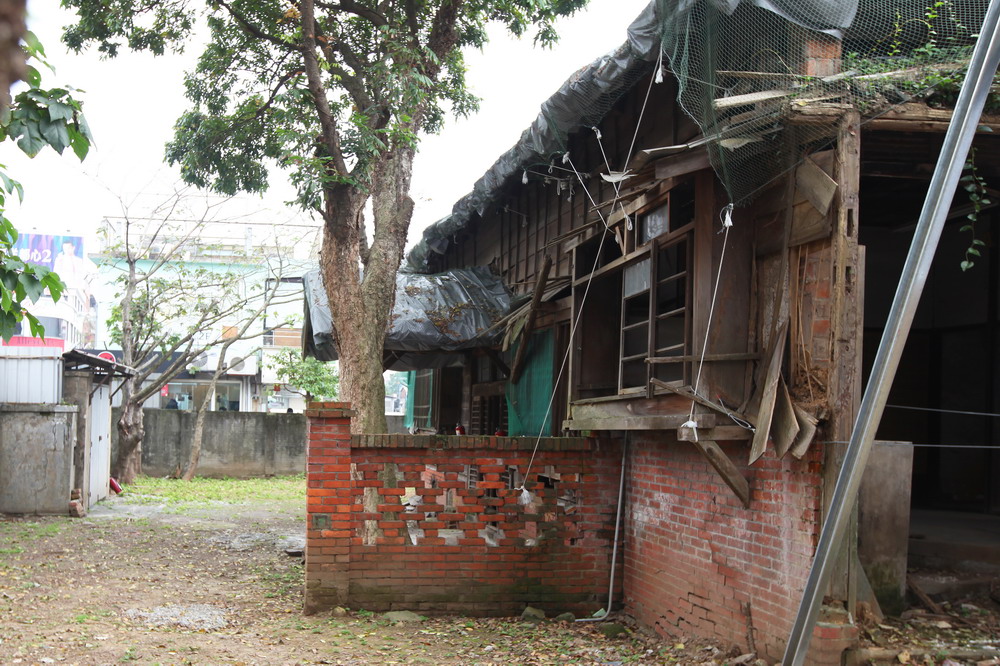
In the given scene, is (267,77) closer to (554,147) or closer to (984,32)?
(554,147)

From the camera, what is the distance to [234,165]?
11.9 m

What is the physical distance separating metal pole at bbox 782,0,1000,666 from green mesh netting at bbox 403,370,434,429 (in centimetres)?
1320

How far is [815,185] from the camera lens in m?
5.73

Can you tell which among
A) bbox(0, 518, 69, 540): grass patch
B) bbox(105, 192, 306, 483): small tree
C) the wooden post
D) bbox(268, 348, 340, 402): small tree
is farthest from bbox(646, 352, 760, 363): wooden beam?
bbox(268, 348, 340, 402): small tree

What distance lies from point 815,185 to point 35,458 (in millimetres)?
13141

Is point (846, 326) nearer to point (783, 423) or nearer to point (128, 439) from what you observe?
point (783, 423)

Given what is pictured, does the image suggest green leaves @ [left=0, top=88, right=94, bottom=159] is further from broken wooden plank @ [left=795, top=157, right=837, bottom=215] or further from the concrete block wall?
the concrete block wall

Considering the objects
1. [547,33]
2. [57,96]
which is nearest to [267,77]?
[547,33]

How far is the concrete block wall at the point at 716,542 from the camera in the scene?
5.91m

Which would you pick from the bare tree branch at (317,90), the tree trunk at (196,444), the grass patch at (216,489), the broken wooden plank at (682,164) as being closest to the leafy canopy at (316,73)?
the bare tree branch at (317,90)

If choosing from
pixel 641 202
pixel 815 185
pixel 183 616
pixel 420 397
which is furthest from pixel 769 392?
pixel 420 397

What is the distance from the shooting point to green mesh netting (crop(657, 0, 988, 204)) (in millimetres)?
5488

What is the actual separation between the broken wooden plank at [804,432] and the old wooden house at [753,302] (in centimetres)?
2

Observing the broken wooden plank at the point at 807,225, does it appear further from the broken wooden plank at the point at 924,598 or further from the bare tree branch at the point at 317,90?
the bare tree branch at the point at 317,90
